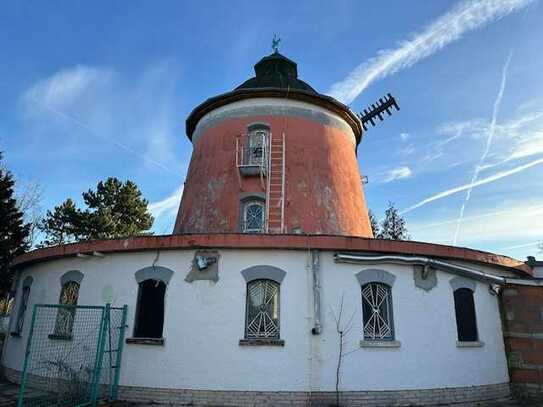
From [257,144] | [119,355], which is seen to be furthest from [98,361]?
[257,144]

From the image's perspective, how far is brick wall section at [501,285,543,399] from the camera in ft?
33.1

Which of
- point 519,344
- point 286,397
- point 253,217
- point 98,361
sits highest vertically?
point 253,217

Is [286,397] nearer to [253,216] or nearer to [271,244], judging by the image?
[271,244]

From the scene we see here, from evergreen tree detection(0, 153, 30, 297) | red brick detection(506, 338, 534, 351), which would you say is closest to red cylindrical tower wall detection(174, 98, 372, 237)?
red brick detection(506, 338, 534, 351)

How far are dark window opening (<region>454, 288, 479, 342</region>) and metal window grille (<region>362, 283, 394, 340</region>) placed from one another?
2.00 meters

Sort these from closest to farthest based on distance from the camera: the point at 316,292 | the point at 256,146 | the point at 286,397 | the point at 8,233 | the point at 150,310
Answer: the point at 286,397, the point at 316,292, the point at 150,310, the point at 256,146, the point at 8,233

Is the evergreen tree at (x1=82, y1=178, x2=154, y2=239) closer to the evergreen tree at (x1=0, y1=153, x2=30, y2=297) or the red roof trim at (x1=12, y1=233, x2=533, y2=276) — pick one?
the evergreen tree at (x1=0, y1=153, x2=30, y2=297)

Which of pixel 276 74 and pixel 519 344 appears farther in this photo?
pixel 276 74

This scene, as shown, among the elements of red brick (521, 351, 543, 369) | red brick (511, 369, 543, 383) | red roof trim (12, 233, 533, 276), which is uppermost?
red roof trim (12, 233, 533, 276)

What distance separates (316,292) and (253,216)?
501 cm

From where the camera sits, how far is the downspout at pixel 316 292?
8618mm

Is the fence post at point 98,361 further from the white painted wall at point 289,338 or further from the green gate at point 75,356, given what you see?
the white painted wall at point 289,338

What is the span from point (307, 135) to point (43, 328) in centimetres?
1040

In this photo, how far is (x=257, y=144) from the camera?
1414 cm
